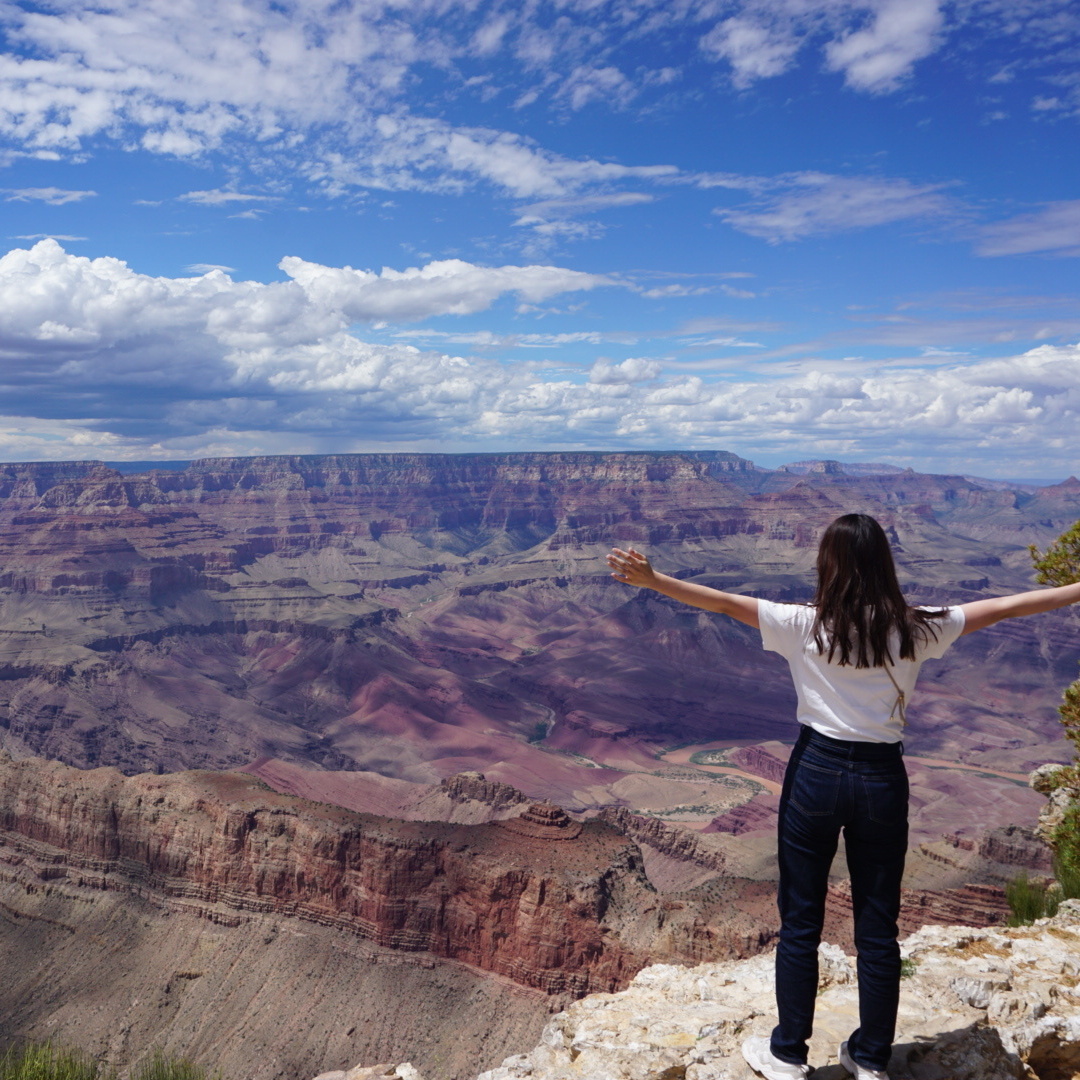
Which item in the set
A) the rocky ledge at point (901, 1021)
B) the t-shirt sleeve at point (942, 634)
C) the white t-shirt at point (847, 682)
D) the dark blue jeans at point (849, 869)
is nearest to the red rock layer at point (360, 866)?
the rocky ledge at point (901, 1021)

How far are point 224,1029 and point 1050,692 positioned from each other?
15430 cm

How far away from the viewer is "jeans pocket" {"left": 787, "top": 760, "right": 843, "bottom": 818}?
5.71 m

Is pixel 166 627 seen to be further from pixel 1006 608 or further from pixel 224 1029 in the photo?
pixel 1006 608

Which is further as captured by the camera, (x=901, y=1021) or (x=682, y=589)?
(x=901, y=1021)

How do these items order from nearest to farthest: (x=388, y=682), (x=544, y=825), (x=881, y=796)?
(x=881, y=796) → (x=544, y=825) → (x=388, y=682)

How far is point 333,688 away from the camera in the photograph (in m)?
143

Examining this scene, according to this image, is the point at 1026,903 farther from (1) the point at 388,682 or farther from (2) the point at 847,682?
(1) the point at 388,682

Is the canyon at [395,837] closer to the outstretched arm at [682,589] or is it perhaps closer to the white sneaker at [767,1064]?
the white sneaker at [767,1064]

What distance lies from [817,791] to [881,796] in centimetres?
43

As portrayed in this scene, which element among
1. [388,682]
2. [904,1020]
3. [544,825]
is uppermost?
[904,1020]

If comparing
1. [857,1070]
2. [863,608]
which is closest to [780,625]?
[863,608]

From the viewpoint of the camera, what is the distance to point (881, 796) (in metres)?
5.65

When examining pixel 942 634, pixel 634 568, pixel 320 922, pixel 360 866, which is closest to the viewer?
pixel 942 634

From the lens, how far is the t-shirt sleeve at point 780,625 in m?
6.02
